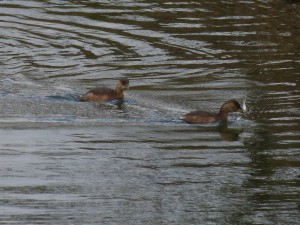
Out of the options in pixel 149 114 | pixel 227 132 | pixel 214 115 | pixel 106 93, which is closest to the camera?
pixel 227 132

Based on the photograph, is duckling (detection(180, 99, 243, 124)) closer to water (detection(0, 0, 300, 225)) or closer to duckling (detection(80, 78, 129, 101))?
water (detection(0, 0, 300, 225))

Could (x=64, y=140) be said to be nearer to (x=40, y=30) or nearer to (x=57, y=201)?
(x=57, y=201)

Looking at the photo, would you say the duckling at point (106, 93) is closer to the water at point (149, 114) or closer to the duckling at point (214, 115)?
the water at point (149, 114)

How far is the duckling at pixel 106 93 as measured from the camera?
14.4 m

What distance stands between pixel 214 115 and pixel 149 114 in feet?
2.91

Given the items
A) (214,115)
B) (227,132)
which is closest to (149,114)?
(214,115)

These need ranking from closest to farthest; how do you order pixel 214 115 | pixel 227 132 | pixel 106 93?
pixel 227 132 < pixel 214 115 < pixel 106 93

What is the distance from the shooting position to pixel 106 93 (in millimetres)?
14531

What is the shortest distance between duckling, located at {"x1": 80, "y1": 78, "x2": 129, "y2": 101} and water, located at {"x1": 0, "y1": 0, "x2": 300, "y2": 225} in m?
0.10

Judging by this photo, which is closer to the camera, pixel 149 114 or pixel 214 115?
pixel 214 115

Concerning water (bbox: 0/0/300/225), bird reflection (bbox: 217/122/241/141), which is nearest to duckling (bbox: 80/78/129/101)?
water (bbox: 0/0/300/225)

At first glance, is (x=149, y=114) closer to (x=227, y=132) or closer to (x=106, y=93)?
(x=106, y=93)

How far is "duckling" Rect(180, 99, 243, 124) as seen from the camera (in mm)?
13086

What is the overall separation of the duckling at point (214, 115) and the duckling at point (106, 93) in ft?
5.04
